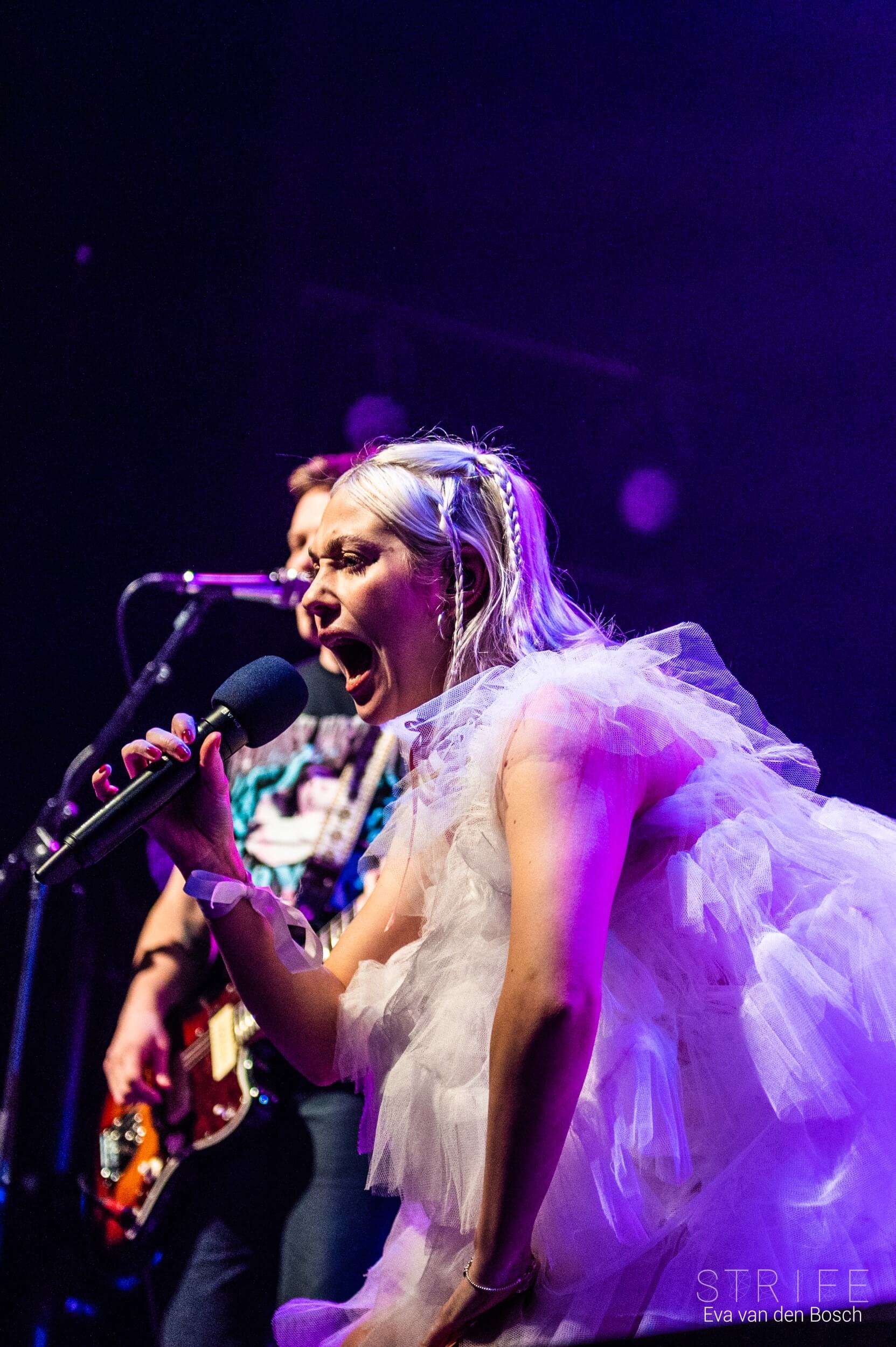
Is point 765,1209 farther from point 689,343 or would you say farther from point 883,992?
point 689,343

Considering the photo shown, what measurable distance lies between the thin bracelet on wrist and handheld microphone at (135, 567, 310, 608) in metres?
1.46

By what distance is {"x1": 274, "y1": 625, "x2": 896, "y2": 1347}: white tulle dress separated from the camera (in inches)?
40.1

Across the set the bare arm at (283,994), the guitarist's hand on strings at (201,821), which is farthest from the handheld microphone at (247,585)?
the bare arm at (283,994)

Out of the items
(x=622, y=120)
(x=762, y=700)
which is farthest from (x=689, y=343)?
(x=762, y=700)

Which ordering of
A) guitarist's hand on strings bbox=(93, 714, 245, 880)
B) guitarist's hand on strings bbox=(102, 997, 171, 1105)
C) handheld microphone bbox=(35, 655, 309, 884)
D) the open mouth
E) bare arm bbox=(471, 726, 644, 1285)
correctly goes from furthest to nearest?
1. guitarist's hand on strings bbox=(102, 997, 171, 1105)
2. the open mouth
3. guitarist's hand on strings bbox=(93, 714, 245, 880)
4. handheld microphone bbox=(35, 655, 309, 884)
5. bare arm bbox=(471, 726, 644, 1285)

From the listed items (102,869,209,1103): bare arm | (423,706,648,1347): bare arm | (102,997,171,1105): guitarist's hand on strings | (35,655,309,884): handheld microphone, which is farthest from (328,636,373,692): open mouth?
(102,997,171,1105): guitarist's hand on strings

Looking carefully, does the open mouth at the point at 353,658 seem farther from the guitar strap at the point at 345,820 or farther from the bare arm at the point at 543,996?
the guitar strap at the point at 345,820

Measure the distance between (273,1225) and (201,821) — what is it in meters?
0.91

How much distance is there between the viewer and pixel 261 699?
4.54 ft

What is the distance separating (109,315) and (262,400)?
0.43m

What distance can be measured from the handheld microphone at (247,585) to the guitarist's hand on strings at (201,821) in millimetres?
896

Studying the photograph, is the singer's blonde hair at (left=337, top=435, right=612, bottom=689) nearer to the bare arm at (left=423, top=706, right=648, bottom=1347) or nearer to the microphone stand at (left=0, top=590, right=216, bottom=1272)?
the bare arm at (left=423, top=706, right=648, bottom=1347)

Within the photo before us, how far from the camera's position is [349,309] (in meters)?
2.56

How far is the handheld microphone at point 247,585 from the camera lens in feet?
7.34
